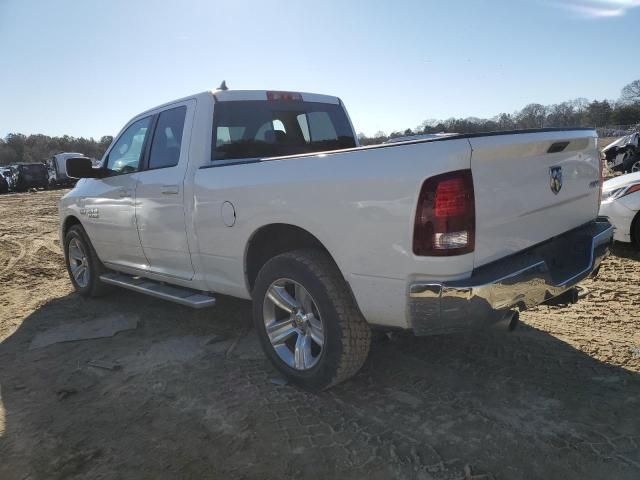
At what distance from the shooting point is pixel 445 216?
2299 mm

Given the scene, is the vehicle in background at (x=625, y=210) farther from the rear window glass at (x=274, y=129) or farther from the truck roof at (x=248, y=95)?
the truck roof at (x=248, y=95)

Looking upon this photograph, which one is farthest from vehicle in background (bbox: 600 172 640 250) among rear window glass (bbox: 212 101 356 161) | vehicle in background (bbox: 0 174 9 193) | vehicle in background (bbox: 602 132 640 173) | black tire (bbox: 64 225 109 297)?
vehicle in background (bbox: 0 174 9 193)

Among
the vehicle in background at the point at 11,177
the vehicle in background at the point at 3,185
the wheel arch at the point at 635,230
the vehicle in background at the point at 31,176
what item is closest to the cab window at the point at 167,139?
the wheel arch at the point at 635,230

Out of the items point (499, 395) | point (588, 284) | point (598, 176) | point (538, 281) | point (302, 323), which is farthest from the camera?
point (588, 284)

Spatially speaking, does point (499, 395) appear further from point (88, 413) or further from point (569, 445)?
point (88, 413)

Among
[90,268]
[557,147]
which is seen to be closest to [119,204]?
[90,268]

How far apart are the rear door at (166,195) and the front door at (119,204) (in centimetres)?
18

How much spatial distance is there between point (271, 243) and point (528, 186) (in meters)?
1.68

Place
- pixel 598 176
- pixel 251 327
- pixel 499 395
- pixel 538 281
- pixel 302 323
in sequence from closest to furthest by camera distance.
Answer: pixel 538 281, pixel 499 395, pixel 302 323, pixel 598 176, pixel 251 327

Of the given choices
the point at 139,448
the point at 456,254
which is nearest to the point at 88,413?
the point at 139,448

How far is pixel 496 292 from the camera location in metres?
2.37

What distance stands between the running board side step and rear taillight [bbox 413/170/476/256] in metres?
1.91

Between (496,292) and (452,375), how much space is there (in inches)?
40.7

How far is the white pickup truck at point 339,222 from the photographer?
234 cm
